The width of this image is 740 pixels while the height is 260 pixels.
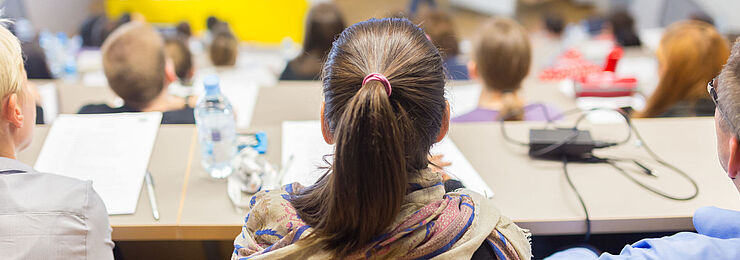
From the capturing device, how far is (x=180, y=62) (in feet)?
7.89

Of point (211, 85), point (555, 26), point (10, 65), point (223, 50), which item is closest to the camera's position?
point (10, 65)

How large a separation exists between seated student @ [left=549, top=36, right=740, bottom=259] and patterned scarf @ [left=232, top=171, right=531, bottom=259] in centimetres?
21

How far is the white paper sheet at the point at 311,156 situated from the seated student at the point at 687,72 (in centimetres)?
101

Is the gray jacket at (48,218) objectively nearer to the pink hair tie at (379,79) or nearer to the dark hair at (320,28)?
the pink hair tie at (379,79)

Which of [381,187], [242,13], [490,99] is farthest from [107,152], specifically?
[242,13]

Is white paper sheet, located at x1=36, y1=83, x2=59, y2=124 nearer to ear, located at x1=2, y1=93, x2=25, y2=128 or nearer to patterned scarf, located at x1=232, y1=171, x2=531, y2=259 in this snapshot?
ear, located at x1=2, y1=93, x2=25, y2=128

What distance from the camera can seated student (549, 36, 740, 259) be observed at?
2.54 ft

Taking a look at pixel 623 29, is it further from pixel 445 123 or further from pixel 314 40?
pixel 445 123

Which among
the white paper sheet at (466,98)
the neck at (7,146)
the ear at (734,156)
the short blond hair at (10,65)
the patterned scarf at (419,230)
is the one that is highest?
the short blond hair at (10,65)

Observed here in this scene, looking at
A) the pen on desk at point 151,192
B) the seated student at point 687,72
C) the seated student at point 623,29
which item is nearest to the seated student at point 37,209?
the pen on desk at point 151,192

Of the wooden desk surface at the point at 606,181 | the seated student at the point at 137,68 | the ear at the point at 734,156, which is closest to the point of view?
the ear at the point at 734,156

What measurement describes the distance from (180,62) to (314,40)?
669 millimetres

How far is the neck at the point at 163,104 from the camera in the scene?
174 cm

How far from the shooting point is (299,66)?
7.95 ft
